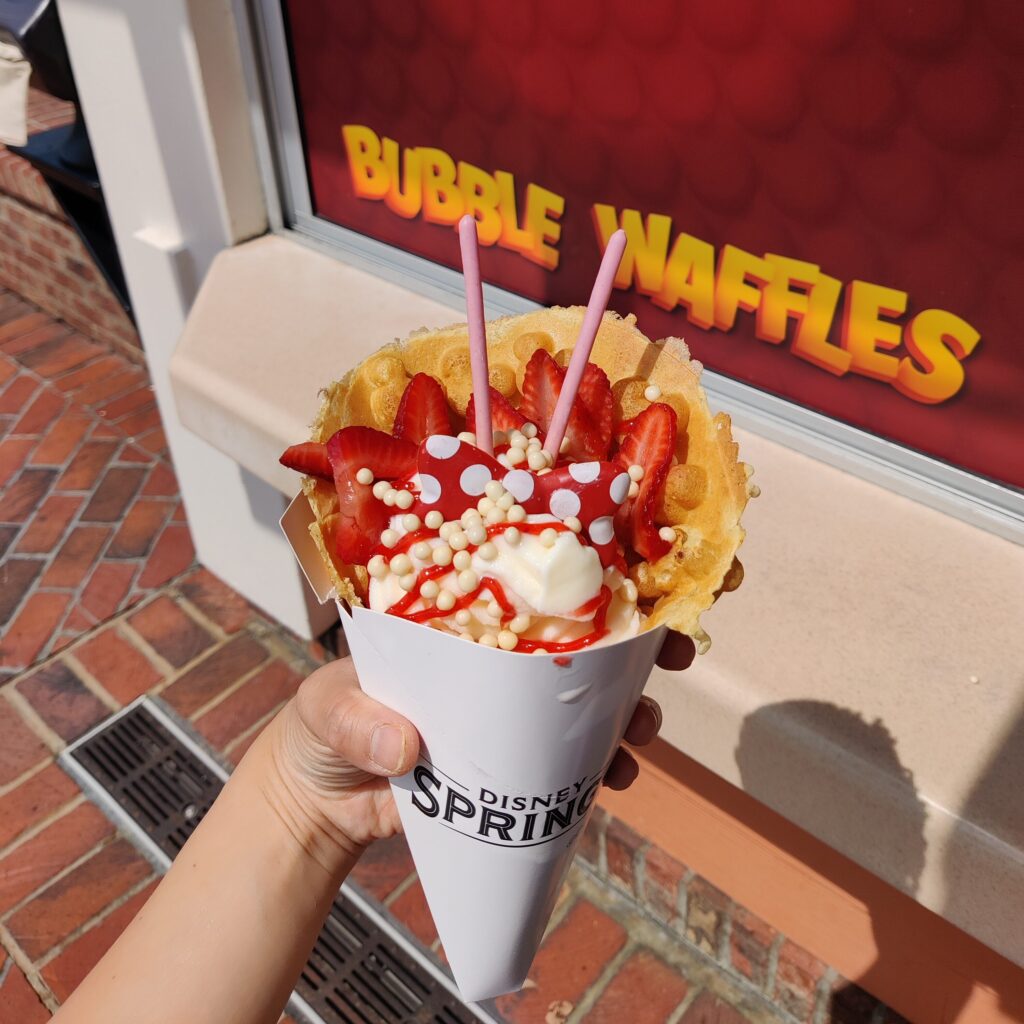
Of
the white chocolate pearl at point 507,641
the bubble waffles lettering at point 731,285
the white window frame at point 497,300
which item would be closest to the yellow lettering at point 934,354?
the bubble waffles lettering at point 731,285

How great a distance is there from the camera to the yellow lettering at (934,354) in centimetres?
202

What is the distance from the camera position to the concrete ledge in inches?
68.3

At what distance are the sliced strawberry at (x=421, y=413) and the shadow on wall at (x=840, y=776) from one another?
97 cm

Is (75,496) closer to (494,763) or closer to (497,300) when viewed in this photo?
(497,300)

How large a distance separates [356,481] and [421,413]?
20 centimetres

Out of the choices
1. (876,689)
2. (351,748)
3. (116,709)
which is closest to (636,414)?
(351,748)

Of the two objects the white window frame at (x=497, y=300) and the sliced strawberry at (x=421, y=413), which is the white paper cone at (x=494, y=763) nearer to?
the sliced strawberry at (x=421, y=413)

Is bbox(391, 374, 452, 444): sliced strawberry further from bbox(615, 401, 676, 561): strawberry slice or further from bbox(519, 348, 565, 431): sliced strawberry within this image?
bbox(615, 401, 676, 561): strawberry slice

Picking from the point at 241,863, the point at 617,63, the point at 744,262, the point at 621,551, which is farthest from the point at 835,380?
the point at 241,863

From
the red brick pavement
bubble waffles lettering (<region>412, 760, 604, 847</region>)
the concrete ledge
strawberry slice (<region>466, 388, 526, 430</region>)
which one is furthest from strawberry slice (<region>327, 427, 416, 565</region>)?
the red brick pavement

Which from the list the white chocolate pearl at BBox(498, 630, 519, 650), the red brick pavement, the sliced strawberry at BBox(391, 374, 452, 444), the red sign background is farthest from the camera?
the red brick pavement

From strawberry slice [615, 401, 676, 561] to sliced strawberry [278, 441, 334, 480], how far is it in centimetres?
47

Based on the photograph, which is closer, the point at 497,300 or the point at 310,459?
the point at 310,459

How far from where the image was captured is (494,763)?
139 centimetres
